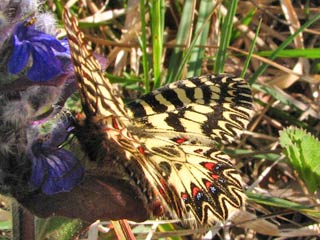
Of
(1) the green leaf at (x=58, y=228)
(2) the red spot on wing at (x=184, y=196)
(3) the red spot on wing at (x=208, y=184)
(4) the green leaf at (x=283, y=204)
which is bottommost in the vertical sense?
(4) the green leaf at (x=283, y=204)

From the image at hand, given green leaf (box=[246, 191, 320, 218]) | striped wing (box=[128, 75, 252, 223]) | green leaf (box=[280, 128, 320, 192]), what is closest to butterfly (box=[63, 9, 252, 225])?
striped wing (box=[128, 75, 252, 223])

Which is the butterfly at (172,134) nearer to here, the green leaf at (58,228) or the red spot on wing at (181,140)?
the red spot on wing at (181,140)

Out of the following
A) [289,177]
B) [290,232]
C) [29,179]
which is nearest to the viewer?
[29,179]

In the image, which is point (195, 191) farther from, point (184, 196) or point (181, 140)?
point (181, 140)

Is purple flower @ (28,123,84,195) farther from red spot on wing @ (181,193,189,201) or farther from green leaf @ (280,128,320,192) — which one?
green leaf @ (280,128,320,192)

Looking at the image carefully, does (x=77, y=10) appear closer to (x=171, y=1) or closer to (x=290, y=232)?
(x=171, y=1)

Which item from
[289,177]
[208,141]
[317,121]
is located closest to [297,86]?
[317,121]

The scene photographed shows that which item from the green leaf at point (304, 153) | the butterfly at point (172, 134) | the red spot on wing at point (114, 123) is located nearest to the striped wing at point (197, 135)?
the butterfly at point (172, 134)
